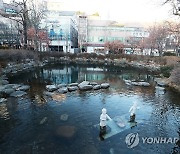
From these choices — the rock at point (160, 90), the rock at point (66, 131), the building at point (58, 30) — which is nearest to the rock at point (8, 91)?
the rock at point (66, 131)

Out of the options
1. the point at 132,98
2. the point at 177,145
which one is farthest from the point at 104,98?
the point at 177,145

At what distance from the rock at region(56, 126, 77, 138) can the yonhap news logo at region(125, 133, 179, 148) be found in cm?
266

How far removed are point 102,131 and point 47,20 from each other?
53.3 meters

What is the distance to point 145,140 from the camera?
8.73 meters

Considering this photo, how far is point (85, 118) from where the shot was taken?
10859 mm

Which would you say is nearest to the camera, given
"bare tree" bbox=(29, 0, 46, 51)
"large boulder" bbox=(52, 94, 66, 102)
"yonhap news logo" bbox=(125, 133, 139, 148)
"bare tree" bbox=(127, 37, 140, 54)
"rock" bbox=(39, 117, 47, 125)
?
"yonhap news logo" bbox=(125, 133, 139, 148)

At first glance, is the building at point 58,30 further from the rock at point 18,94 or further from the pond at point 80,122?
the pond at point 80,122

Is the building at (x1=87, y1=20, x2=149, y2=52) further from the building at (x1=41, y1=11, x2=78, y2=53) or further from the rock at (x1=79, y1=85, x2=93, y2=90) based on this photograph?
the rock at (x1=79, y1=85, x2=93, y2=90)

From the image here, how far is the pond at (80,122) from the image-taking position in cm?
798

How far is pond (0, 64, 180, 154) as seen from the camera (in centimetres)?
798

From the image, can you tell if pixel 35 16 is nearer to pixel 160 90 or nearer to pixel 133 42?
pixel 133 42

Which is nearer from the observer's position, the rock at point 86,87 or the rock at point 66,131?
the rock at point 66,131

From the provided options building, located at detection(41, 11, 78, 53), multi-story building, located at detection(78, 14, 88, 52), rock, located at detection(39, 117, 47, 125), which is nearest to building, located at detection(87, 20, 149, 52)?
multi-story building, located at detection(78, 14, 88, 52)

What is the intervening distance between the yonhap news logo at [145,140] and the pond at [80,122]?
0.08 metres
